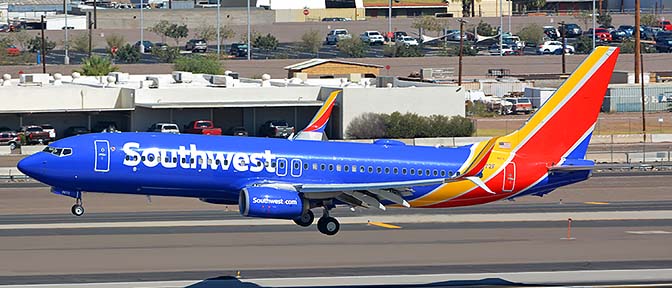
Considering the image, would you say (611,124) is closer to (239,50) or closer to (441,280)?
(239,50)

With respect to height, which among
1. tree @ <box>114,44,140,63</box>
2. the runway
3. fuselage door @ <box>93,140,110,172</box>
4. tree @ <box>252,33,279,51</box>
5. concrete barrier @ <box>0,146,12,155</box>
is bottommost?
the runway

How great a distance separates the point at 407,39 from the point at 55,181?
151 m

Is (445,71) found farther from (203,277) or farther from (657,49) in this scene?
(203,277)

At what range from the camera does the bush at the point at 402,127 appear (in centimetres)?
11356

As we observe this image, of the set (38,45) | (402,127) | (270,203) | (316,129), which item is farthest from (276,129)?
(38,45)

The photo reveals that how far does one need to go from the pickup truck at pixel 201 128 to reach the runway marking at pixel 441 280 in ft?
193

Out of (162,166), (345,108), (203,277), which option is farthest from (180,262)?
(345,108)

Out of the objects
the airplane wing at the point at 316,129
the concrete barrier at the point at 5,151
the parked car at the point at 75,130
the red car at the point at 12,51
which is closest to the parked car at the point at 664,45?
the red car at the point at 12,51

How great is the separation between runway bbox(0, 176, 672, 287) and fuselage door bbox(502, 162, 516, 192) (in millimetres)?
4137

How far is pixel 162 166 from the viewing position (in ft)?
159

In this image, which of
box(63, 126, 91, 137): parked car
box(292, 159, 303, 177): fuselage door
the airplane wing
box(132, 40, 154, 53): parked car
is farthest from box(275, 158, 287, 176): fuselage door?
box(132, 40, 154, 53): parked car

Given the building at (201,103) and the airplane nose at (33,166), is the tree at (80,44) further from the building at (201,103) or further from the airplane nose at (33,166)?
the airplane nose at (33,166)

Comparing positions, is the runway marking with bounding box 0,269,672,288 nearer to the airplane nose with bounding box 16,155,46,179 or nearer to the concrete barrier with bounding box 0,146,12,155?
the airplane nose with bounding box 16,155,46,179

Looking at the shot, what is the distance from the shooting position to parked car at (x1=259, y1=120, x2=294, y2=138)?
116 m
